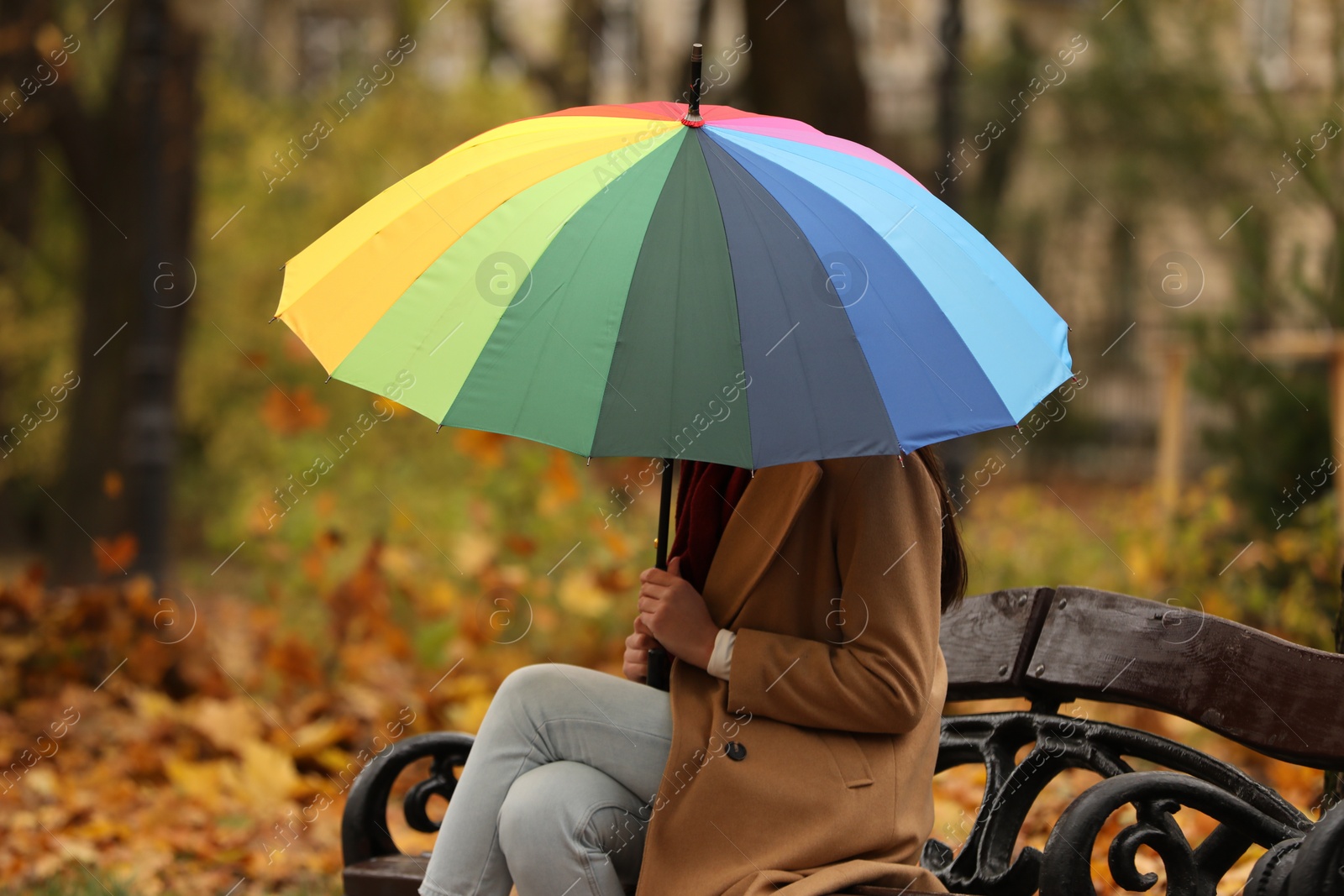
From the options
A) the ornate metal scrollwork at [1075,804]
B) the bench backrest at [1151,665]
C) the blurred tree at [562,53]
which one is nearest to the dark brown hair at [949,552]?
the bench backrest at [1151,665]

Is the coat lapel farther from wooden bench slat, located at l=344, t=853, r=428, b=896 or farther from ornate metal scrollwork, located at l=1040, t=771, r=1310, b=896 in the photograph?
wooden bench slat, located at l=344, t=853, r=428, b=896

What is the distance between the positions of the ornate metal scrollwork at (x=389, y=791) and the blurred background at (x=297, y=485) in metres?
1.17

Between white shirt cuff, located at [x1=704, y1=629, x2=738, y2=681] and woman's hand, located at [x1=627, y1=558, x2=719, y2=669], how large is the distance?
1 cm

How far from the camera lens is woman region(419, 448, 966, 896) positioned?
2.33 meters

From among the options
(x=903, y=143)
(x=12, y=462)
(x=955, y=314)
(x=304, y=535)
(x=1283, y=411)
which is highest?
(x=903, y=143)

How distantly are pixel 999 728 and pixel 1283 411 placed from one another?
4715mm

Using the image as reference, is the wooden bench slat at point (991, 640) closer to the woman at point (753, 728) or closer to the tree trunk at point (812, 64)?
the woman at point (753, 728)

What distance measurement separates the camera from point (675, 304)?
7.07 feet

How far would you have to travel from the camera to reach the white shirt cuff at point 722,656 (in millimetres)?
2426

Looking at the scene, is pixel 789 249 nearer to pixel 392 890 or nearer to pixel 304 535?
pixel 392 890

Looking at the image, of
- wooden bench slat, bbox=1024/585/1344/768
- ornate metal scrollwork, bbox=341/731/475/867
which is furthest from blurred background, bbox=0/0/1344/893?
ornate metal scrollwork, bbox=341/731/475/867

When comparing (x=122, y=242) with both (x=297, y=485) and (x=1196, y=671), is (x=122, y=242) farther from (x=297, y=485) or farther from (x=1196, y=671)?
(x=1196, y=671)

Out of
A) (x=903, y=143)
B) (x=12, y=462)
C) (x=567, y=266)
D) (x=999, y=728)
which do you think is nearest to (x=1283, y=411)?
(x=999, y=728)

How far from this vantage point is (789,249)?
222cm
